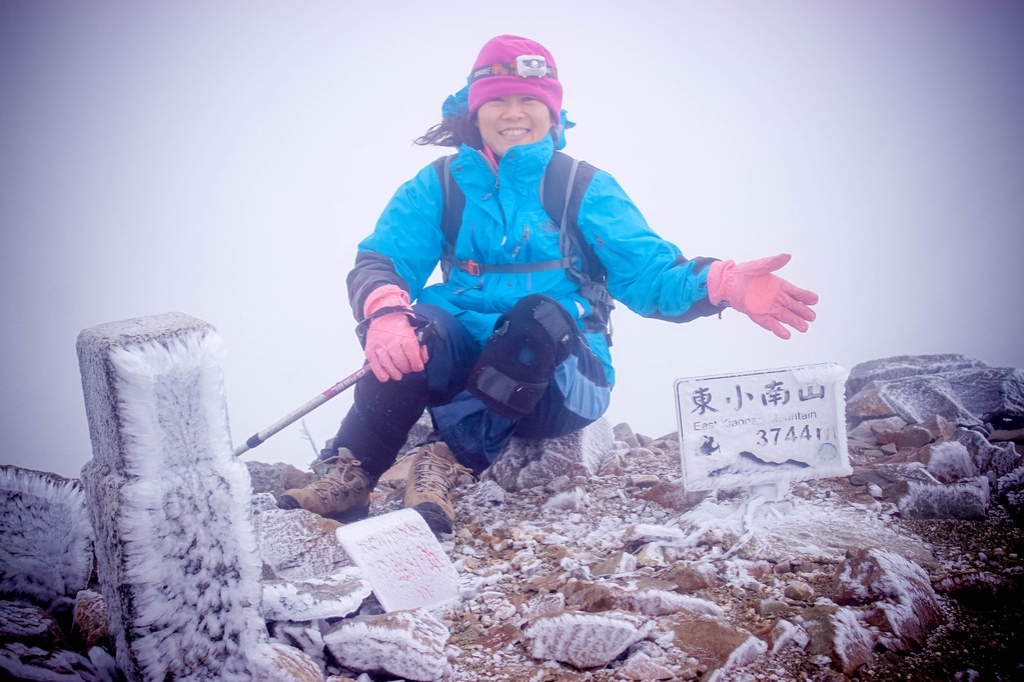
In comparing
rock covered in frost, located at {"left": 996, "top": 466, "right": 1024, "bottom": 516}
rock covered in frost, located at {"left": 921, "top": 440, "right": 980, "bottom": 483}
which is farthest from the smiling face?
rock covered in frost, located at {"left": 996, "top": 466, "right": 1024, "bottom": 516}

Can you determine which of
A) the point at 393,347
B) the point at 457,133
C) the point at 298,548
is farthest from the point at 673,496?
the point at 457,133

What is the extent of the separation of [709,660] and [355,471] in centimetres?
142

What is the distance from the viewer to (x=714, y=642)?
1227 mm

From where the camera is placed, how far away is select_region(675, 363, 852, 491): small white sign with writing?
2041 millimetres

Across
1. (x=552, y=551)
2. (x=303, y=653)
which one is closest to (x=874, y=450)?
(x=552, y=551)

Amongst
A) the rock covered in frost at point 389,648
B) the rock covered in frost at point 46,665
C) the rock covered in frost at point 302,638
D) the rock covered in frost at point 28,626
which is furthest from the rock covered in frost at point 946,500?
the rock covered in frost at point 28,626

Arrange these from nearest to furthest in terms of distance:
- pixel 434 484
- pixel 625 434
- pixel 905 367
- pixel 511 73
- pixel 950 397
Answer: pixel 434 484 → pixel 511 73 → pixel 950 397 → pixel 905 367 → pixel 625 434

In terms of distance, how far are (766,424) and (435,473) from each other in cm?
A: 124

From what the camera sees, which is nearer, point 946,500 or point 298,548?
point 298,548

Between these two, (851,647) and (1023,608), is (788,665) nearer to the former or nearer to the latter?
(851,647)

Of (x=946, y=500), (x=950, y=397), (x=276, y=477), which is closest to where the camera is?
(x=946, y=500)

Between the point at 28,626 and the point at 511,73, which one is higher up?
the point at 511,73

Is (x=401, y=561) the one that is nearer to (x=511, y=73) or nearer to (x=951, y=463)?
(x=511, y=73)

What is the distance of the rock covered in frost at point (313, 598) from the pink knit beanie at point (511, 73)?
188 centimetres
